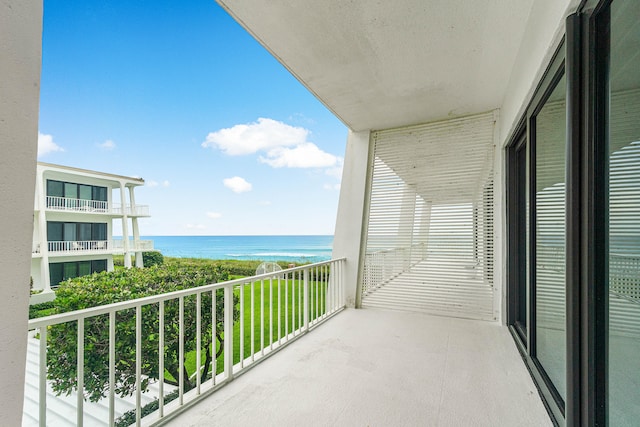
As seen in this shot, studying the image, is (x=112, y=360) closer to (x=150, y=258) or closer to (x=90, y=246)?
(x=90, y=246)

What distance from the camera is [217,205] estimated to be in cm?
2066

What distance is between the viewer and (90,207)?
448cm

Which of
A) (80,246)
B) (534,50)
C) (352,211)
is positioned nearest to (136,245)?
(80,246)

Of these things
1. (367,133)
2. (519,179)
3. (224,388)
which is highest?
A: (367,133)

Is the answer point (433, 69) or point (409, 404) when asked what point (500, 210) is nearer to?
point (433, 69)

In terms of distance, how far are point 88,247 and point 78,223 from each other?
40 centimetres

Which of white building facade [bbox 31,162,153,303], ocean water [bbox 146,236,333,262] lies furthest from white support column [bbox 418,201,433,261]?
ocean water [bbox 146,236,333,262]

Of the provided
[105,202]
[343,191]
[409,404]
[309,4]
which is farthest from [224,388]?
[105,202]

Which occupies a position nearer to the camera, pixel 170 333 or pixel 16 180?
pixel 16 180

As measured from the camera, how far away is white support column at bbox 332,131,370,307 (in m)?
3.92

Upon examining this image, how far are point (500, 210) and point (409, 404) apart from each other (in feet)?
7.71

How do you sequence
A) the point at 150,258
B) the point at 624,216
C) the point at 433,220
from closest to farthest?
the point at 624,216
the point at 433,220
the point at 150,258

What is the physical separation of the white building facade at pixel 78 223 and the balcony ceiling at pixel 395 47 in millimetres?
3183

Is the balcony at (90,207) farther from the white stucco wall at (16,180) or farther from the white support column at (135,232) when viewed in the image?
the white stucco wall at (16,180)
